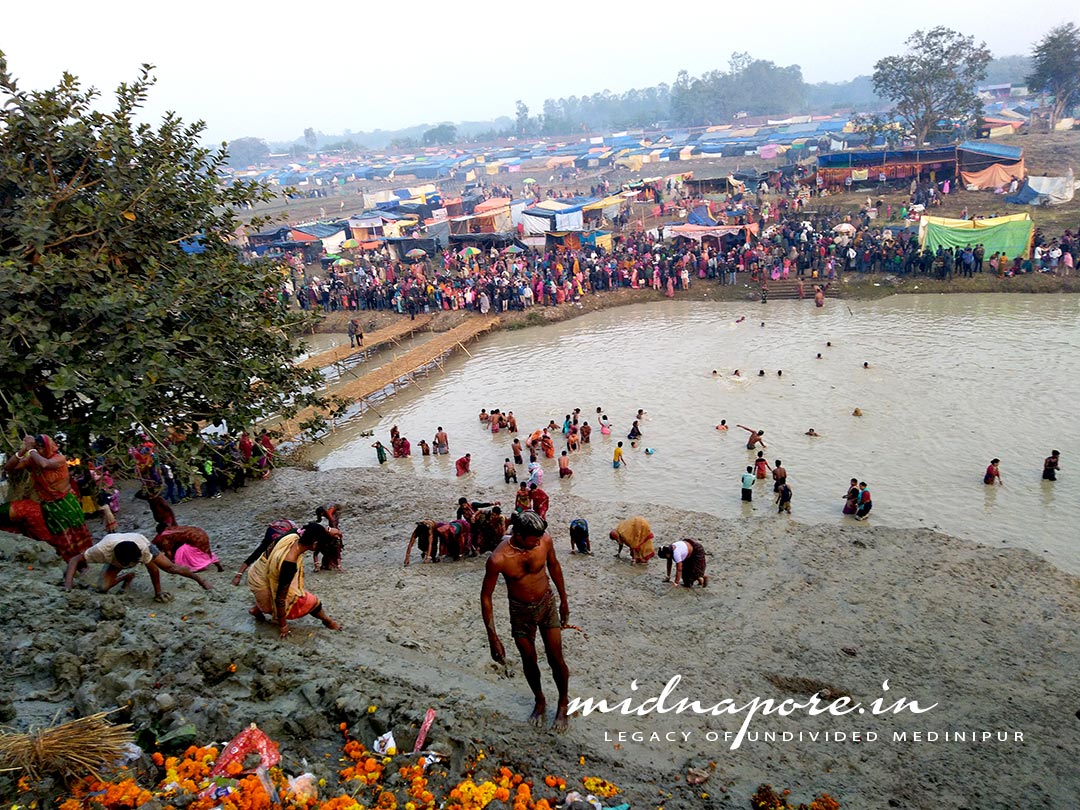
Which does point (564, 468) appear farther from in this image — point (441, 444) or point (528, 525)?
point (528, 525)

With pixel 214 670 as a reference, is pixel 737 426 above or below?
below

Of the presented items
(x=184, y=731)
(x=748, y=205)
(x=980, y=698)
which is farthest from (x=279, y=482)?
(x=748, y=205)

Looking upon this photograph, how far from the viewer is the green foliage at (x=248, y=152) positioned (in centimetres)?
14625

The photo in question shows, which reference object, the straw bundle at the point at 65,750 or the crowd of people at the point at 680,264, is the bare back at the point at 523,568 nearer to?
the straw bundle at the point at 65,750

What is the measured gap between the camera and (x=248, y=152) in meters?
154

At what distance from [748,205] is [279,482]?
31.8 metres

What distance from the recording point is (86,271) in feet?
25.9

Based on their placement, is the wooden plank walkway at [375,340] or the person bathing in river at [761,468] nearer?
the person bathing in river at [761,468]

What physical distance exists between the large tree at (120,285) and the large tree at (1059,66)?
65.0 meters

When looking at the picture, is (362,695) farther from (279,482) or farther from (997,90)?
(997,90)

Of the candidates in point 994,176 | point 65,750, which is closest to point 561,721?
point 65,750

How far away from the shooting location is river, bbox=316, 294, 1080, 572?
12664 millimetres

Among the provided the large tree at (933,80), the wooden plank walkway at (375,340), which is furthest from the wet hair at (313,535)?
the large tree at (933,80)

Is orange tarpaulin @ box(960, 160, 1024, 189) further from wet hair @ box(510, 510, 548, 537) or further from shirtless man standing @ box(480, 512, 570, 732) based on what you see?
wet hair @ box(510, 510, 548, 537)
